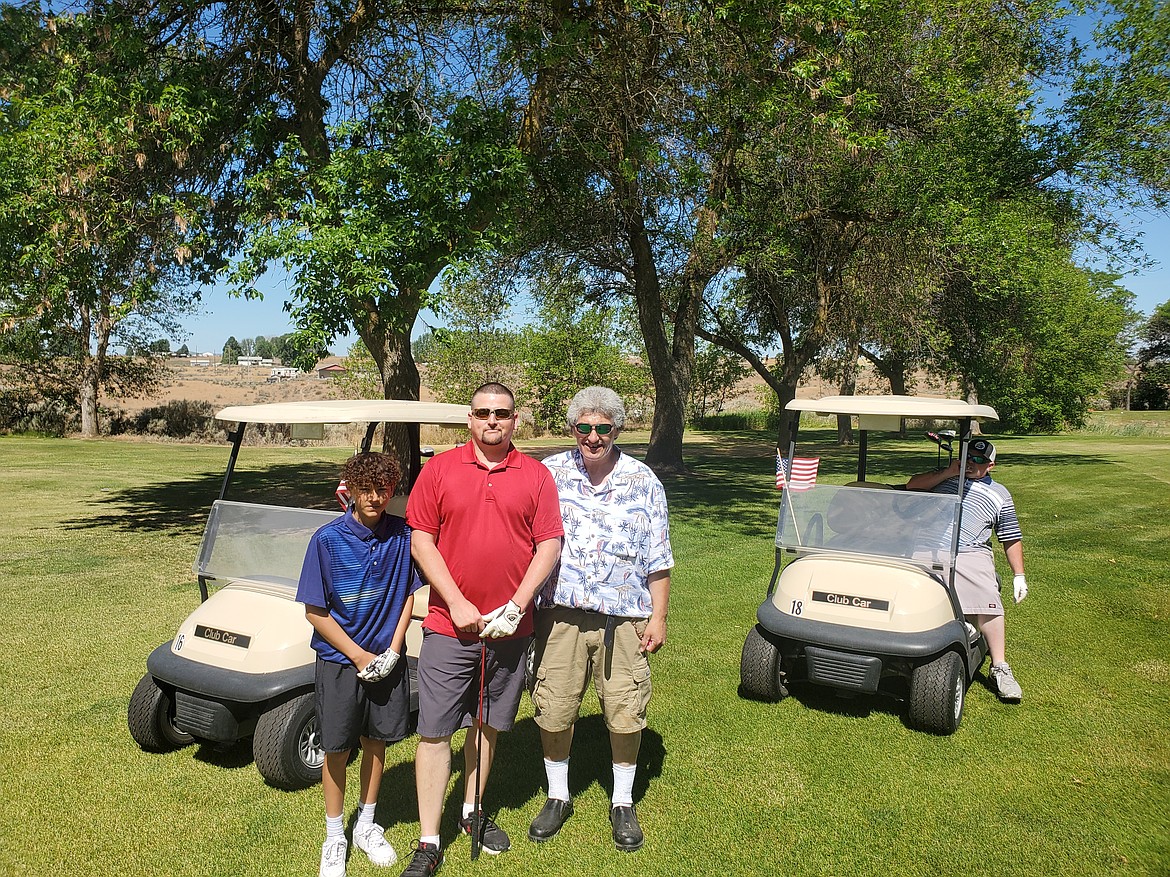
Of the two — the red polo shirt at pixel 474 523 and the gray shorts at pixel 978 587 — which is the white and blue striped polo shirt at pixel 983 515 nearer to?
the gray shorts at pixel 978 587

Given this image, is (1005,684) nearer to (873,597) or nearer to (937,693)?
(937,693)

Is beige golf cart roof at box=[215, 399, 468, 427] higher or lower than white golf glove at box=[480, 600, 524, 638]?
higher

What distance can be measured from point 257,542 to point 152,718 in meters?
0.96

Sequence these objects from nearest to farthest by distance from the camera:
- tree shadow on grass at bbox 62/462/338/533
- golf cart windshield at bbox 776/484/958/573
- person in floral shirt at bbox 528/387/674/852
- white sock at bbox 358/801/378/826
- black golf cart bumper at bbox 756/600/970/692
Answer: white sock at bbox 358/801/378/826
person in floral shirt at bbox 528/387/674/852
black golf cart bumper at bbox 756/600/970/692
golf cart windshield at bbox 776/484/958/573
tree shadow on grass at bbox 62/462/338/533

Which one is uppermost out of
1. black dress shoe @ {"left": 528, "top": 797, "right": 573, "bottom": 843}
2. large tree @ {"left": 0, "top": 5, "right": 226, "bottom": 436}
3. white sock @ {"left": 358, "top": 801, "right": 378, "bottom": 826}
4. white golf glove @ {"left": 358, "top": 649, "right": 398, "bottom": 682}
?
large tree @ {"left": 0, "top": 5, "right": 226, "bottom": 436}

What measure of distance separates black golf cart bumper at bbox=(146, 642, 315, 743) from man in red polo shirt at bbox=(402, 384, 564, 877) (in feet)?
2.74

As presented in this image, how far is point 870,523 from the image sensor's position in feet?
16.5

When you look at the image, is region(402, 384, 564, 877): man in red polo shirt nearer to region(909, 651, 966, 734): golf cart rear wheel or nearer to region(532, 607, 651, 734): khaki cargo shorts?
region(532, 607, 651, 734): khaki cargo shorts

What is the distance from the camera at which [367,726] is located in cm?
333

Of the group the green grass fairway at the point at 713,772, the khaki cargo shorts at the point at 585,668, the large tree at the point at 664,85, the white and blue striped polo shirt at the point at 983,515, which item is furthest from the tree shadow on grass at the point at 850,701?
the large tree at the point at 664,85

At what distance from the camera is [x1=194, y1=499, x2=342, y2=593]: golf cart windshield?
4262 millimetres

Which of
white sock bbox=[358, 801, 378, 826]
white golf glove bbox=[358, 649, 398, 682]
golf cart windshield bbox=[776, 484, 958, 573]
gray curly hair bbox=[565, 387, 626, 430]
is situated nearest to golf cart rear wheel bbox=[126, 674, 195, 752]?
white sock bbox=[358, 801, 378, 826]

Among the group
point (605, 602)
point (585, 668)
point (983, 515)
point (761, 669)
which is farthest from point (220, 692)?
point (983, 515)

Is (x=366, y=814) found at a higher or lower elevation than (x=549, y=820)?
higher
